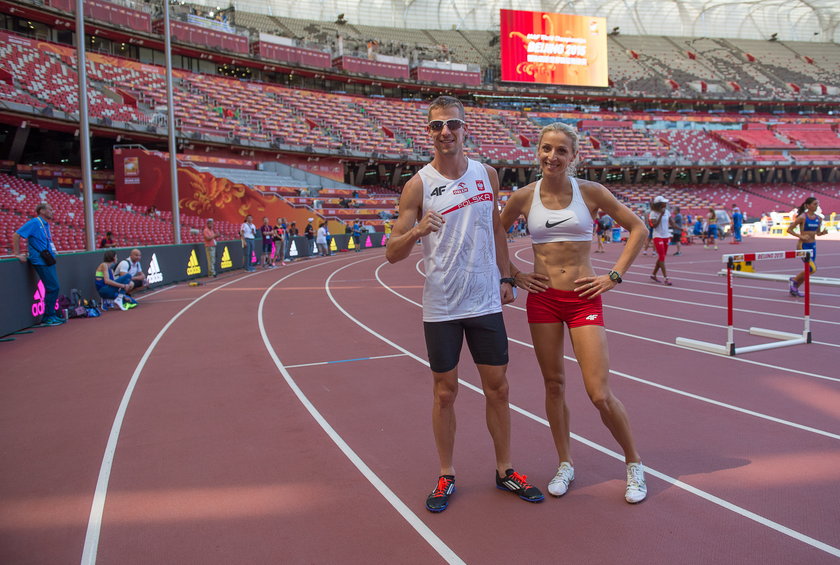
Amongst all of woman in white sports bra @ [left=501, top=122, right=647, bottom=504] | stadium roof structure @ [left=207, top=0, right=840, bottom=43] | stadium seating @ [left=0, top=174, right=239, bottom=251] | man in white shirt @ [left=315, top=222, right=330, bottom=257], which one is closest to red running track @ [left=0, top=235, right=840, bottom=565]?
woman in white sports bra @ [left=501, top=122, right=647, bottom=504]

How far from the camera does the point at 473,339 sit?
3400mm

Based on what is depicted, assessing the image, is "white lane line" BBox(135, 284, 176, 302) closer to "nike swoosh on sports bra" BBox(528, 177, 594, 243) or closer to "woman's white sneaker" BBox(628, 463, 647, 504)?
"nike swoosh on sports bra" BBox(528, 177, 594, 243)

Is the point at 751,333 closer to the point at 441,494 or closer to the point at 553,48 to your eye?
the point at 441,494

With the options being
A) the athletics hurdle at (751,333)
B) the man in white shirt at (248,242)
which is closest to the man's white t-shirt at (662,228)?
the athletics hurdle at (751,333)

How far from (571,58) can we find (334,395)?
63586mm

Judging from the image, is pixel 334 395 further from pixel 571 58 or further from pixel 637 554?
pixel 571 58

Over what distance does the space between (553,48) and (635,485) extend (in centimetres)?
6422

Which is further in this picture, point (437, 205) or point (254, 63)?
point (254, 63)

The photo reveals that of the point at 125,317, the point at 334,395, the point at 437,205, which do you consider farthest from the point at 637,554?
the point at 125,317

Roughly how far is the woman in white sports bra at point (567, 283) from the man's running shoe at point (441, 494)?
566 mm

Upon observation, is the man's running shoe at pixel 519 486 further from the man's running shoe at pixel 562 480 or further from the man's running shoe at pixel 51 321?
the man's running shoe at pixel 51 321

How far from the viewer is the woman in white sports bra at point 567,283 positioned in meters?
3.38

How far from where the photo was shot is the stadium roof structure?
67.9 metres

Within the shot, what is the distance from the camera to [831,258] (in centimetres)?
1941
